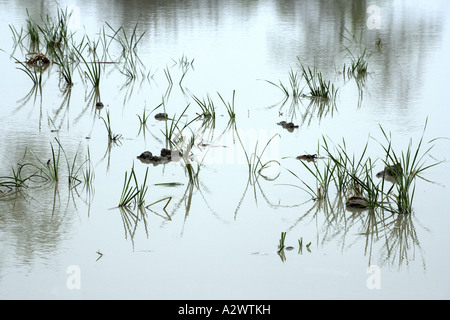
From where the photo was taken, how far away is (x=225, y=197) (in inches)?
142

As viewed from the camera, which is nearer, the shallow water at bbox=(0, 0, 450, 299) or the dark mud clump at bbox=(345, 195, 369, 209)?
the shallow water at bbox=(0, 0, 450, 299)

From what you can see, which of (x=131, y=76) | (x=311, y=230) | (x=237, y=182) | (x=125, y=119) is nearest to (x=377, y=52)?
(x=131, y=76)

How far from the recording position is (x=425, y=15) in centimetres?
989

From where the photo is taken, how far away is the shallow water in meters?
2.73

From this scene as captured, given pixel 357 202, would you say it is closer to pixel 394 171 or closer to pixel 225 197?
pixel 394 171

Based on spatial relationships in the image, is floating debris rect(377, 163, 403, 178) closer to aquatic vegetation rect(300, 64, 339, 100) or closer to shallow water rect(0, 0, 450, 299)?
shallow water rect(0, 0, 450, 299)

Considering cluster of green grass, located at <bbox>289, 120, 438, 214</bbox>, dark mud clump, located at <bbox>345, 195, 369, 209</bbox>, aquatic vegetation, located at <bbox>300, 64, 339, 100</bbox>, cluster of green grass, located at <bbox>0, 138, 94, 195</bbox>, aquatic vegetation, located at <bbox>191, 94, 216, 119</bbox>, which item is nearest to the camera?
cluster of green grass, located at <bbox>289, 120, 438, 214</bbox>

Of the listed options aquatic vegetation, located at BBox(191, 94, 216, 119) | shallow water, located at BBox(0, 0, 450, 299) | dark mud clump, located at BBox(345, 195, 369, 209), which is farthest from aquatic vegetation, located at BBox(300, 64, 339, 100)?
dark mud clump, located at BBox(345, 195, 369, 209)

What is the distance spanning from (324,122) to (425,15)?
18.0 feet

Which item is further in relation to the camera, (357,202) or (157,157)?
(157,157)

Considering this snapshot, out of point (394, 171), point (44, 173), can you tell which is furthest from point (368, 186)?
point (44, 173)

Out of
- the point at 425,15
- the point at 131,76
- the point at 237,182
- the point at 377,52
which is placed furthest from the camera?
the point at 425,15
